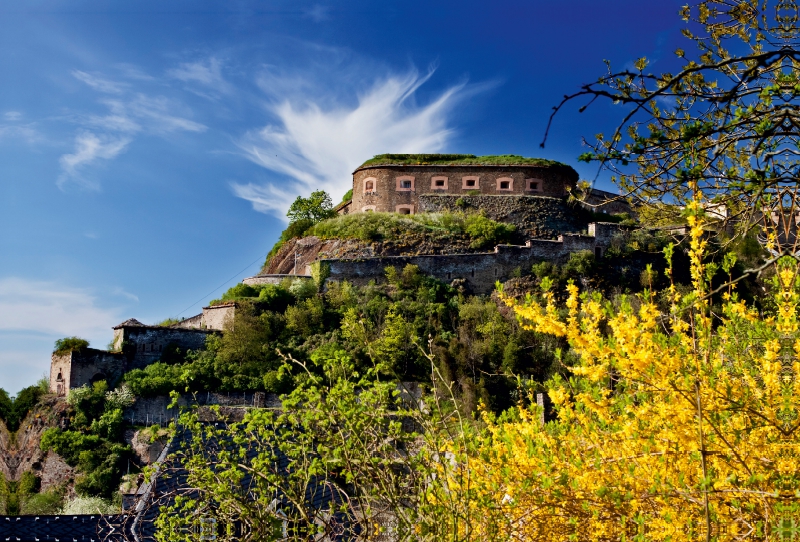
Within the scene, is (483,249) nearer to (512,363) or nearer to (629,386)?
(512,363)

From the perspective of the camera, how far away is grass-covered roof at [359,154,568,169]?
37.6m

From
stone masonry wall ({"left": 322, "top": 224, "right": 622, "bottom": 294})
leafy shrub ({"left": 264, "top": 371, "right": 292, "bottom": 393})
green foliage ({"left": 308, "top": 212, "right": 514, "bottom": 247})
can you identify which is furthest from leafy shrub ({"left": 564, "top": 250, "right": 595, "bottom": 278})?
leafy shrub ({"left": 264, "top": 371, "right": 292, "bottom": 393})

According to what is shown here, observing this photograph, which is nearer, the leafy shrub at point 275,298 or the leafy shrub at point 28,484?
the leafy shrub at point 28,484

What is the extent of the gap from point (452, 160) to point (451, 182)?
1328 mm

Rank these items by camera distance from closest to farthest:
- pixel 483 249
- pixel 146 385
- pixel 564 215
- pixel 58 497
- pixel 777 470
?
pixel 777 470 < pixel 58 497 < pixel 146 385 < pixel 483 249 < pixel 564 215

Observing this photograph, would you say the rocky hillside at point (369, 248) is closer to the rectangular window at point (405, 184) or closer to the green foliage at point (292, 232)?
the green foliage at point (292, 232)

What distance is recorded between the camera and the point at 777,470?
4.58 metres

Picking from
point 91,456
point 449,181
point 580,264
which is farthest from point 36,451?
point 449,181

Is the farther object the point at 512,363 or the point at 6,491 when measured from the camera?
the point at 512,363

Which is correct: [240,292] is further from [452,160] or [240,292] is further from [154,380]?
[452,160]

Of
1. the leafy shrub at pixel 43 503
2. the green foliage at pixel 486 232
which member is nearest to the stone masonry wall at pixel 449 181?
the green foliage at pixel 486 232

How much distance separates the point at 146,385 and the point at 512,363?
11.7 m

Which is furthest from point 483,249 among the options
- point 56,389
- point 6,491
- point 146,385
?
point 6,491

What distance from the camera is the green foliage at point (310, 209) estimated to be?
39.1 m
